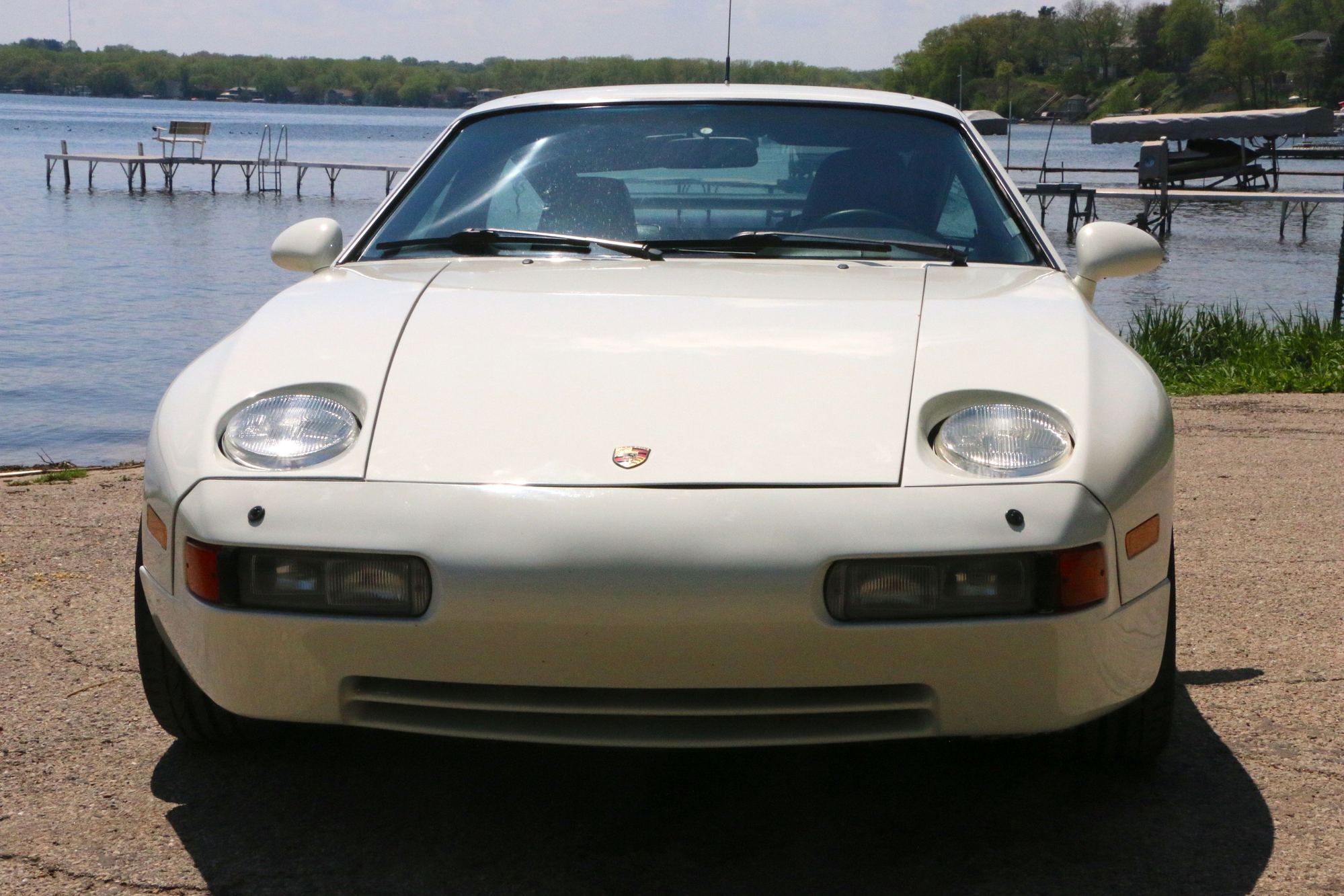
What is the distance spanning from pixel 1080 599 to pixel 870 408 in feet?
1.46

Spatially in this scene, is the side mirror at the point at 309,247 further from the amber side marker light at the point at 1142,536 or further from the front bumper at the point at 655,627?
Answer: the amber side marker light at the point at 1142,536

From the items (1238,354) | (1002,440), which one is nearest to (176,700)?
(1002,440)

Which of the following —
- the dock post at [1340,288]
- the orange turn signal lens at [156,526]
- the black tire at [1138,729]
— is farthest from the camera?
the dock post at [1340,288]

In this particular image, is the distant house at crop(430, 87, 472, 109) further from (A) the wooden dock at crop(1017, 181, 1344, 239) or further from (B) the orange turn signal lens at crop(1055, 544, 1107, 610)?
(B) the orange turn signal lens at crop(1055, 544, 1107, 610)

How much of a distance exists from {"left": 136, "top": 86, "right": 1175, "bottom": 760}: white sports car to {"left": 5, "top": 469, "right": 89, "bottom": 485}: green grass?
403cm

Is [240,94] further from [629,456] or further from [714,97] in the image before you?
[629,456]

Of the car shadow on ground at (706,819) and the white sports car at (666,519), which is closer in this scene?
the white sports car at (666,519)

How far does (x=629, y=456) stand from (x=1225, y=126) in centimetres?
3011

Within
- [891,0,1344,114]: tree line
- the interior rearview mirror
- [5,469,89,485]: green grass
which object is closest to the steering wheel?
the interior rearview mirror

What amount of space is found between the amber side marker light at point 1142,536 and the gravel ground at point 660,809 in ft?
1.83

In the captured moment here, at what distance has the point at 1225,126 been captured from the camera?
28.9m

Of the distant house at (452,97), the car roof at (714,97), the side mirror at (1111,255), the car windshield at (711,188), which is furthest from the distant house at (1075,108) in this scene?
the side mirror at (1111,255)

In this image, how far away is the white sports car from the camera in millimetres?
1957

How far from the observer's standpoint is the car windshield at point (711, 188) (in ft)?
9.89
